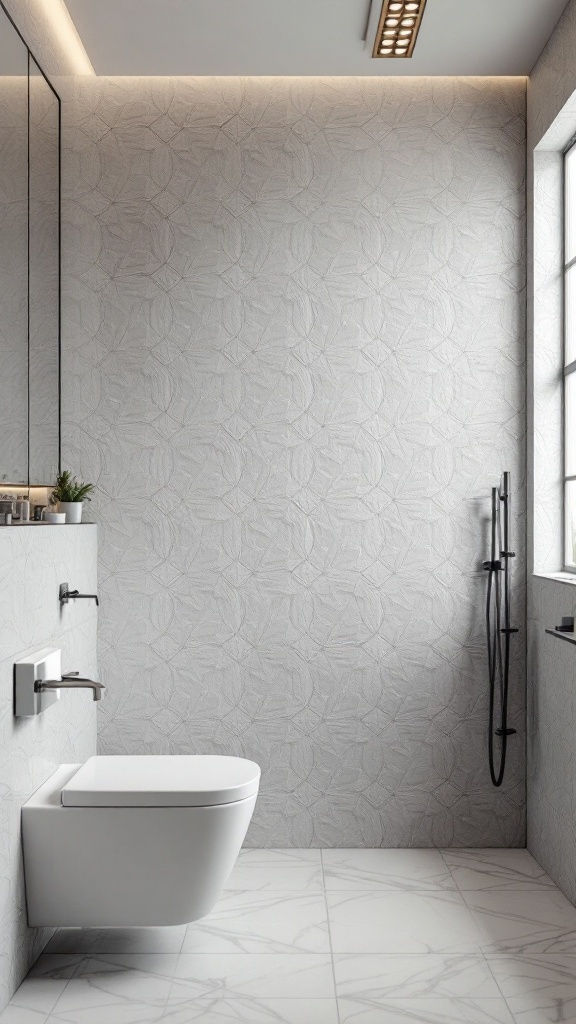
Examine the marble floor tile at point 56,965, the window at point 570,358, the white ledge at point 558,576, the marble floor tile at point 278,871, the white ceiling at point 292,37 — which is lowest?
the marble floor tile at point 56,965

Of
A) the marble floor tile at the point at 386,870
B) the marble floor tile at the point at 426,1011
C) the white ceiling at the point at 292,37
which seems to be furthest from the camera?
the marble floor tile at the point at 386,870

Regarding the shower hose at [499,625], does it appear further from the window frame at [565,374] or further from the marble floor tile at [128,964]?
the marble floor tile at [128,964]

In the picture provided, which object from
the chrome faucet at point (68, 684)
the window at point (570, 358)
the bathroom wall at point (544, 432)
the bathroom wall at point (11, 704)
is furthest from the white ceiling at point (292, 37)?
the chrome faucet at point (68, 684)

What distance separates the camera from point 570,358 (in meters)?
2.94

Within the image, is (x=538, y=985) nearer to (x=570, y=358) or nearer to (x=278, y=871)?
(x=278, y=871)

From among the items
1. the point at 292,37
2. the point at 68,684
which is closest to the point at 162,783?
the point at 68,684

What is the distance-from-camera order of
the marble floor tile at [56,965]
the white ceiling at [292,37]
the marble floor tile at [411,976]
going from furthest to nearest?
the white ceiling at [292,37]
the marble floor tile at [56,965]
the marble floor tile at [411,976]

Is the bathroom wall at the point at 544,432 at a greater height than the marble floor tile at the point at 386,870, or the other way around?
the bathroom wall at the point at 544,432

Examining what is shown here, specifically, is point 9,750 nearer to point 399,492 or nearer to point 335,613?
point 335,613

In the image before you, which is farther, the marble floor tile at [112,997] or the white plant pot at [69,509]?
the white plant pot at [69,509]

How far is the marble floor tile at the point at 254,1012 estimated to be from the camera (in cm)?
199

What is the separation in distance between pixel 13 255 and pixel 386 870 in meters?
2.16

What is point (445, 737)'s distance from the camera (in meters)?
3.05

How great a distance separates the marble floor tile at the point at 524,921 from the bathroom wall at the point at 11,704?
1.18 metres
